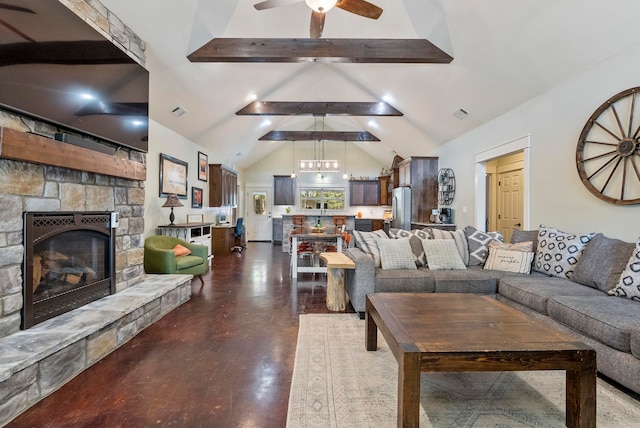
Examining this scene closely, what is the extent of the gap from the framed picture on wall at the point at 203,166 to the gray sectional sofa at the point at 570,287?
4459mm

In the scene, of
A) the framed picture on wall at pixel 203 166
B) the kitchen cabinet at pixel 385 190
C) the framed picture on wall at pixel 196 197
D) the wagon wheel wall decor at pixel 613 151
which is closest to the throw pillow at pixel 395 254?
the wagon wheel wall decor at pixel 613 151

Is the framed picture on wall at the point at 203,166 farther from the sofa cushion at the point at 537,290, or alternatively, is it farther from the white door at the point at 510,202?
the white door at the point at 510,202

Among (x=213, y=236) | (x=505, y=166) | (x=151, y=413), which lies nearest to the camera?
(x=151, y=413)

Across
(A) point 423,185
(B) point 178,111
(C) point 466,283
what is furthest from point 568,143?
(B) point 178,111

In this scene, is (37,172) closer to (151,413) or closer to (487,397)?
(151,413)

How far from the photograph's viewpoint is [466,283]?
309 centimetres

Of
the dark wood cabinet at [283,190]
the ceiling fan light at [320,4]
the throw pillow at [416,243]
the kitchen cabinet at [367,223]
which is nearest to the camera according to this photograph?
the ceiling fan light at [320,4]

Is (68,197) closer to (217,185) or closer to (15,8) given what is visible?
(15,8)

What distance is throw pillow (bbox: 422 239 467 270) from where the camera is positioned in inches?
132

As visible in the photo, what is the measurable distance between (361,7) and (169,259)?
346 cm

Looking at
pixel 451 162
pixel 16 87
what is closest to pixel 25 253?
pixel 16 87

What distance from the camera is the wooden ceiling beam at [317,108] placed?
20.0 feet

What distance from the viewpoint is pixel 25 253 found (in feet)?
6.39

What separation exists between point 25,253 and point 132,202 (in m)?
1.18
